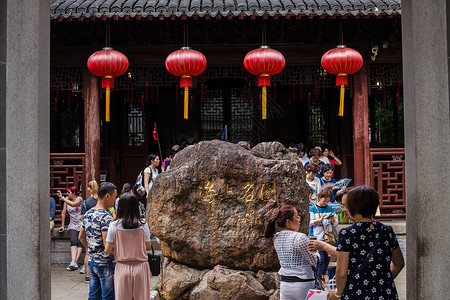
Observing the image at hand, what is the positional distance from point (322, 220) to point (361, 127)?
3203 mm

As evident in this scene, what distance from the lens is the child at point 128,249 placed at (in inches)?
150

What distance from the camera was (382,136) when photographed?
34.5 feet

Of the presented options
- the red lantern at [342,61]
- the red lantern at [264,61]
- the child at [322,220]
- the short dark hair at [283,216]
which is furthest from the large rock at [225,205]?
the red lantern at [342,61]

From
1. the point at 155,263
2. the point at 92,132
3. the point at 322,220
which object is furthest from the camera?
the point at 92,132

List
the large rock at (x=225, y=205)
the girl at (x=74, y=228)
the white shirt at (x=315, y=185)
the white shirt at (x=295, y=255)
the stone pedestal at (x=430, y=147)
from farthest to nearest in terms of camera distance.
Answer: the girl at (x=74, y=228) < the white shirt at (x=315, y=185) < the large rock at (x=225, y=205) < the white shirt at (x=295, y=255) < the stone pedestal at (x=430, y=147)

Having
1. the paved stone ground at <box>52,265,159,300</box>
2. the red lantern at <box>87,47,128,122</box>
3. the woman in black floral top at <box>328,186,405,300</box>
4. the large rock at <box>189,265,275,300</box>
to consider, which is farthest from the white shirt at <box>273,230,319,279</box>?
the red lantern at <box>87,47,128,122</box>

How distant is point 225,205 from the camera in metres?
5.23

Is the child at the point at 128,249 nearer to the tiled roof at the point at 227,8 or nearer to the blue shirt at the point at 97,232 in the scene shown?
the blue shirt at the point at 97,232

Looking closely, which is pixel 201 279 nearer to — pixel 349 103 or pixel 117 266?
pixel 117 266

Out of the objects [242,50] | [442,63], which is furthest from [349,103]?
[442,63]

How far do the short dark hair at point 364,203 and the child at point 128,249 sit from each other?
186cm

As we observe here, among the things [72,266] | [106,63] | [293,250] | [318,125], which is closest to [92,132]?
[106,63]

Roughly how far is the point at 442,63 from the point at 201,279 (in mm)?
3444

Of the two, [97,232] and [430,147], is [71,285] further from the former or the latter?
[430,147]
